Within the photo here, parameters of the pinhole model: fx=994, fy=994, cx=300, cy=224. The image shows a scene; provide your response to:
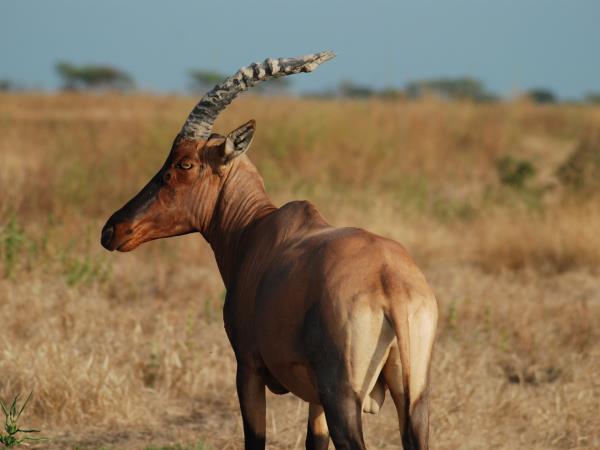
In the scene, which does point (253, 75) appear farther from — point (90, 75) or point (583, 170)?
point (90, 75)

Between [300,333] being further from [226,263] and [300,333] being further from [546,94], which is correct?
[546,94]

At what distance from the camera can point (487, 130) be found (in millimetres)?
18234

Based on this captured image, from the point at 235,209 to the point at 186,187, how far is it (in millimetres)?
274

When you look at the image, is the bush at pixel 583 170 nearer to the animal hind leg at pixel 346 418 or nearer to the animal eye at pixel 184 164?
the animal eye at pixel 184 164

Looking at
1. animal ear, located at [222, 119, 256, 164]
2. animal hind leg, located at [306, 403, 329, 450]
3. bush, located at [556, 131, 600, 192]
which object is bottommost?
bush, located at [556, 131, 600, 192]

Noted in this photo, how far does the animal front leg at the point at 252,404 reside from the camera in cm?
441

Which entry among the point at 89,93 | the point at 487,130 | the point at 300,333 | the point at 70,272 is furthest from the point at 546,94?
the point at 300,333

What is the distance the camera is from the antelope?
3.65 meters

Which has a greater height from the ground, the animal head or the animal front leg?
the animal head

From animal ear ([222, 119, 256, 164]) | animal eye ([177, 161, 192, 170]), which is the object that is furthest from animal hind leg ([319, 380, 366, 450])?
animal eye ([177, 161, 192, 170])

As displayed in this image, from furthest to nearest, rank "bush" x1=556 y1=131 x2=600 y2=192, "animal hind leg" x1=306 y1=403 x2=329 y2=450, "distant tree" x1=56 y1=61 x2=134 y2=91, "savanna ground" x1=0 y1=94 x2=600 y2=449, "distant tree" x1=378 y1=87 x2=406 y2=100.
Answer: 1. "distant tree" x1=56 y1=61 x2=134 y2=91
2. "distant tree" x1=378 y1=87 x2=406 y2=100
3. "bush" x1=556 y1=131 x2=600 y2=192
4. "savanna ground" x1=0 y1=94 x2=600 y2=449
5. "animal hind leg" x1=306 y1=403 x2=329 y2=450

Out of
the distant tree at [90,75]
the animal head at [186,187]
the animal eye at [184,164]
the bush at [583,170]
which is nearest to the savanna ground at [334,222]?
the bush at [583,170]

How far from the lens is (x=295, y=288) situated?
155 inches

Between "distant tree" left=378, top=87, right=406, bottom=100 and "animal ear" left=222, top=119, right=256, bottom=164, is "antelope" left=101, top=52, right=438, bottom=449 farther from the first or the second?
"distant tree" left=378, top=87, right=406, bottom=100
